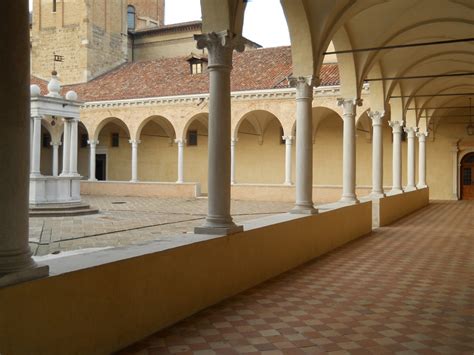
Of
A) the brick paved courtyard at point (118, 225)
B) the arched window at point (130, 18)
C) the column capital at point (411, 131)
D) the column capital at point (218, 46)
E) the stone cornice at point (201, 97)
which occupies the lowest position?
the brick paved courtyard at point (118, 225)

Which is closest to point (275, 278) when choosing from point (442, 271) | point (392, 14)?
point (442, 271)

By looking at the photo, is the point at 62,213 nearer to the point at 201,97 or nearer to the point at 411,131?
the point at 201,97

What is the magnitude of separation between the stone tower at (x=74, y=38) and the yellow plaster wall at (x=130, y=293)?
27691mm

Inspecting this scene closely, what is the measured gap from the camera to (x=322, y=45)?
29.2 feet

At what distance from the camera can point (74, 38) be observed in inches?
1261

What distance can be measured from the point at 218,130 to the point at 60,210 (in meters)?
11.4

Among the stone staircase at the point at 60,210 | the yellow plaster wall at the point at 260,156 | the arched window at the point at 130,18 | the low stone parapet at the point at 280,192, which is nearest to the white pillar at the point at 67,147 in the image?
the stone staircase at the point at 60,210

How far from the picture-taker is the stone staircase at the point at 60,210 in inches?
606

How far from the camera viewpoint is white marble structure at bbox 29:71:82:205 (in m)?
15.7

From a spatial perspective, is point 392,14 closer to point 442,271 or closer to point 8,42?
point 442,271

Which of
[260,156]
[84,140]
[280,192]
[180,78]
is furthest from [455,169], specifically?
[84,140]

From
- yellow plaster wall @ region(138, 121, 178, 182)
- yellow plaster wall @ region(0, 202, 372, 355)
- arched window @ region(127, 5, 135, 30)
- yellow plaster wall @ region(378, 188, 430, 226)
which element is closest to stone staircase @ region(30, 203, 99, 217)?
yellow plaster wall @ region(378, 188, 430, 226)

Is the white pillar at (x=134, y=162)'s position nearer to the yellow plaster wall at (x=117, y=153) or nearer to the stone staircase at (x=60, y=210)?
the yellow plaster wall at (x=117, y=153)

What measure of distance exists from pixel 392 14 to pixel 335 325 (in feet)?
28.0
